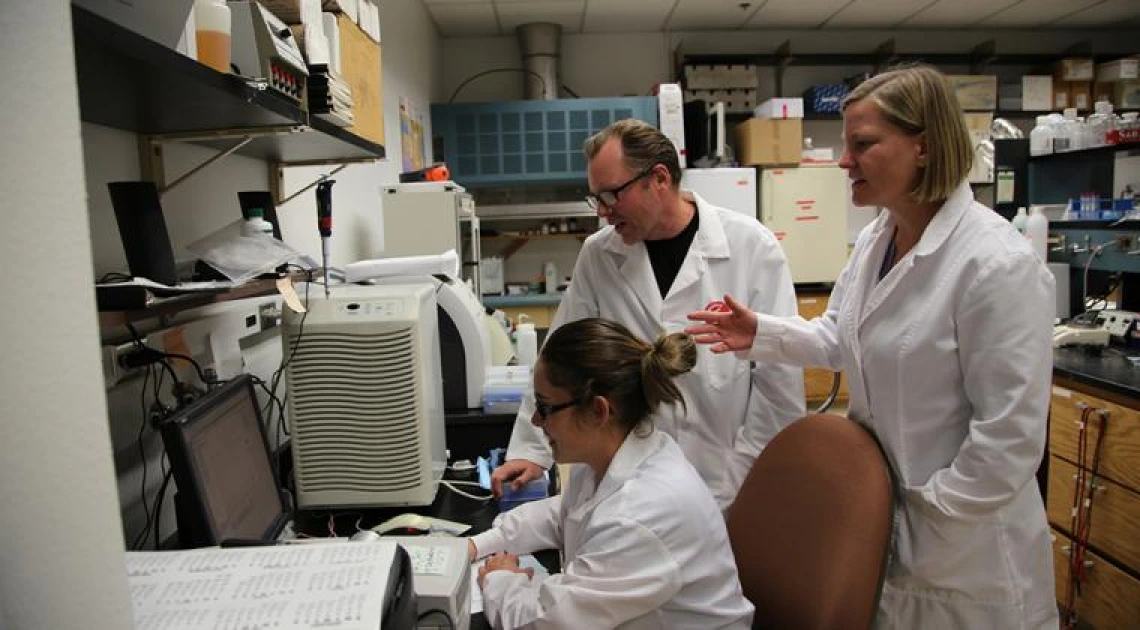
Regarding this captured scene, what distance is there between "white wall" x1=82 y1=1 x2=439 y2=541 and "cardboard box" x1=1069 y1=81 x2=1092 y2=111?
534 cm

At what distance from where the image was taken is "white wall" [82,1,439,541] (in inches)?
46.6

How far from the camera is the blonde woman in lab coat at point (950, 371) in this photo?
3.87ft

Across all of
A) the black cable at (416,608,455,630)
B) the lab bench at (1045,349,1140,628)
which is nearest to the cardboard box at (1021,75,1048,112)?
the lab bench at (1045,349,1140,628)

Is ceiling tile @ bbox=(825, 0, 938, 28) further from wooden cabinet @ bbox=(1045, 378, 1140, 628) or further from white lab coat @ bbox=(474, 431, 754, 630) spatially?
white lab coat @ bbox=(474, 431, 754, 630)

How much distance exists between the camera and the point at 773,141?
4934 millimetres

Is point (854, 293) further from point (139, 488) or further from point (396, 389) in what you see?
point (139, 488)

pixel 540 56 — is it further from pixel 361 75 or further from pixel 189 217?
pixel 189 217

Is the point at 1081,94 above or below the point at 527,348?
above

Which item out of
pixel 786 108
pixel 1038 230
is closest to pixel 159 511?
pixel 1038 230

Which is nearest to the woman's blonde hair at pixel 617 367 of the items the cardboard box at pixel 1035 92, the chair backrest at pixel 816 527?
the chair backrest at pixel 816 527

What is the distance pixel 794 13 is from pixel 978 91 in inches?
59.9

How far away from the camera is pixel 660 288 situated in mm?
1825

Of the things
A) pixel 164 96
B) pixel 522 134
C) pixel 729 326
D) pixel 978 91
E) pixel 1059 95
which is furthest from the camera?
pixel 1059 95

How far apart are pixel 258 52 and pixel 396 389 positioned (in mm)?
659
